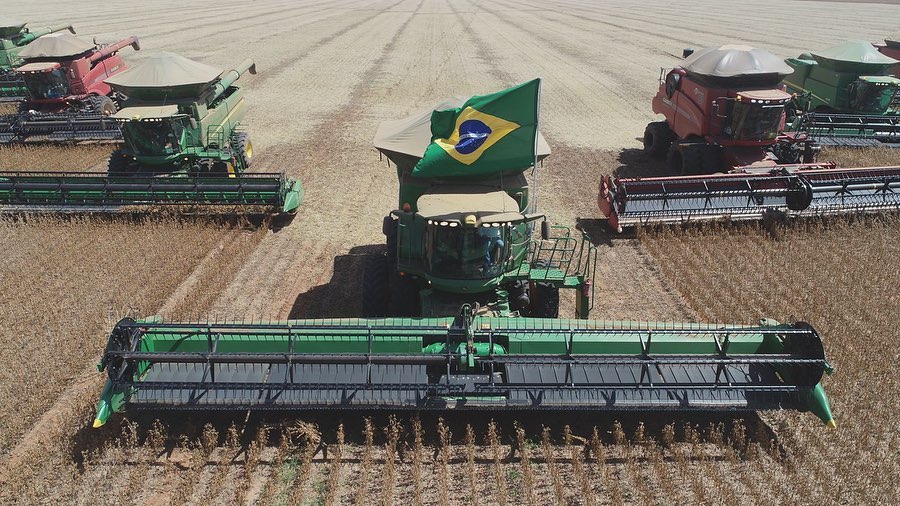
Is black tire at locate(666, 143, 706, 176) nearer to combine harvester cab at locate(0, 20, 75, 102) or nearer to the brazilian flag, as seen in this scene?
the brazilian flag

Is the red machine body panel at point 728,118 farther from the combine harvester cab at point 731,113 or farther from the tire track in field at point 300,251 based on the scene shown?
the tire track in field at point 300,251

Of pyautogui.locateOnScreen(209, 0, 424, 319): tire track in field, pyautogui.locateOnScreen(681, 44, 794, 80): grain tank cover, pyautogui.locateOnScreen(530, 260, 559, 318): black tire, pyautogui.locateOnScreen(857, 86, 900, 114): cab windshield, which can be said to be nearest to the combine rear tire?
pyautogui.locateOnScreen(209, 0, 424, 319): tire track in field

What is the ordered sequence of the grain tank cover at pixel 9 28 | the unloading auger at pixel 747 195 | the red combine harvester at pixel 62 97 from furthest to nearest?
the grain tank cover at pixel 9 28
the red combine harvester at pixel 62 97
the unloading auger at pixel 747 195

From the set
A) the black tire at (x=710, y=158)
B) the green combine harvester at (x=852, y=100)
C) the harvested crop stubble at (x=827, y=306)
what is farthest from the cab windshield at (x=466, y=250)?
the green combine harvester at (x=852, y=100)

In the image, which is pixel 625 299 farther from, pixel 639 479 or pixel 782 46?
pixel 782 46

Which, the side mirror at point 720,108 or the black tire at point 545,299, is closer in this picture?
the black tire at point 545,299

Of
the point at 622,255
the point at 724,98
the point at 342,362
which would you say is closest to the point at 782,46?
the point at 724,98

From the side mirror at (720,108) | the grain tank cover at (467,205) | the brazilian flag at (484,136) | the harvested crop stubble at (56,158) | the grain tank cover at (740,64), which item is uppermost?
the brazilian flag at (484,136)
